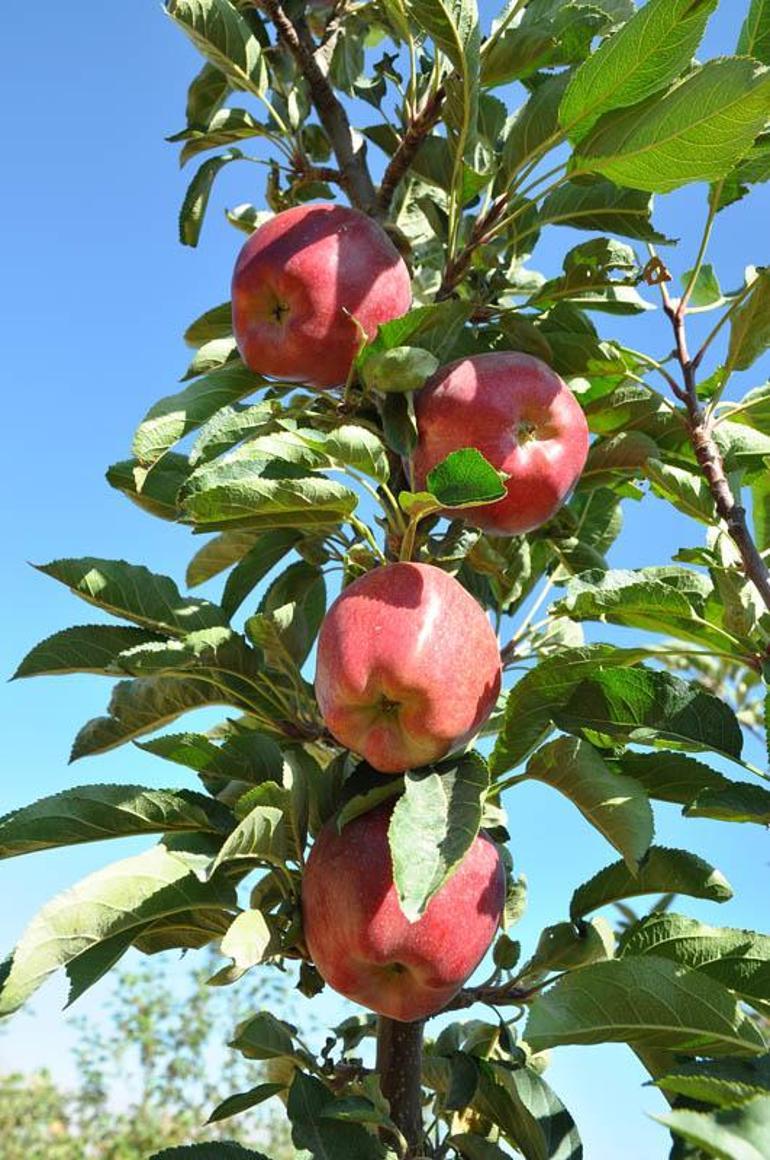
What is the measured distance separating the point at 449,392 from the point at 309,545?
35 centimetres

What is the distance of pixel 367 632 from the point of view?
1321mm

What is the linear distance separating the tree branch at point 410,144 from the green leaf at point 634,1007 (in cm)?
125

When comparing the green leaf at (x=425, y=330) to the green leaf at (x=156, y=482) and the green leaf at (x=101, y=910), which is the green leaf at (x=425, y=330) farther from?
the green leaf at (x=101, y=910)

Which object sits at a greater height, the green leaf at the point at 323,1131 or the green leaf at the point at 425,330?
the green leaf at the point at 425,330

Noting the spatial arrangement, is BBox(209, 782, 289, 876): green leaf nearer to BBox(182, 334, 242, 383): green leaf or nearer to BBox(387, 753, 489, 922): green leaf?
BBox(387, 753, 489, 922): green leaf

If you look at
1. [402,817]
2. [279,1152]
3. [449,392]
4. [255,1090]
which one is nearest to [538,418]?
[449,392]

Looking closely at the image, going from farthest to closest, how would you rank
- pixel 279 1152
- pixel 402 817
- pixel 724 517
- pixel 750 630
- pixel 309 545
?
1. pixel 279 1152
2. pixel 309 545
3. pixel 724 517
4. pixel 750 630
5. pixel 402 817

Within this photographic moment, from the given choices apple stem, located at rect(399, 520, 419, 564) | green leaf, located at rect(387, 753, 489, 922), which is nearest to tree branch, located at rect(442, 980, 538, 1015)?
green leaf, located at rect(387, 753, 489, 922)

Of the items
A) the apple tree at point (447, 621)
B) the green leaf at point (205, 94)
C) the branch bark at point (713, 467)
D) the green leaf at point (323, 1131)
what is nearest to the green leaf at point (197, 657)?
the apple tree at point (447, 621)

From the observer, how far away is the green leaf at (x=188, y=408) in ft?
5.41

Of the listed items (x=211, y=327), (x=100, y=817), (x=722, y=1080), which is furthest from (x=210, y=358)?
(x=722, y=1080)

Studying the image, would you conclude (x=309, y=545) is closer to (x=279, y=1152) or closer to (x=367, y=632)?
(x=367, y=632)

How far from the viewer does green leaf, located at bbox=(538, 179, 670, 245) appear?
1758 mm

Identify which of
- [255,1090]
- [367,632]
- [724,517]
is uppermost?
[724,517]
